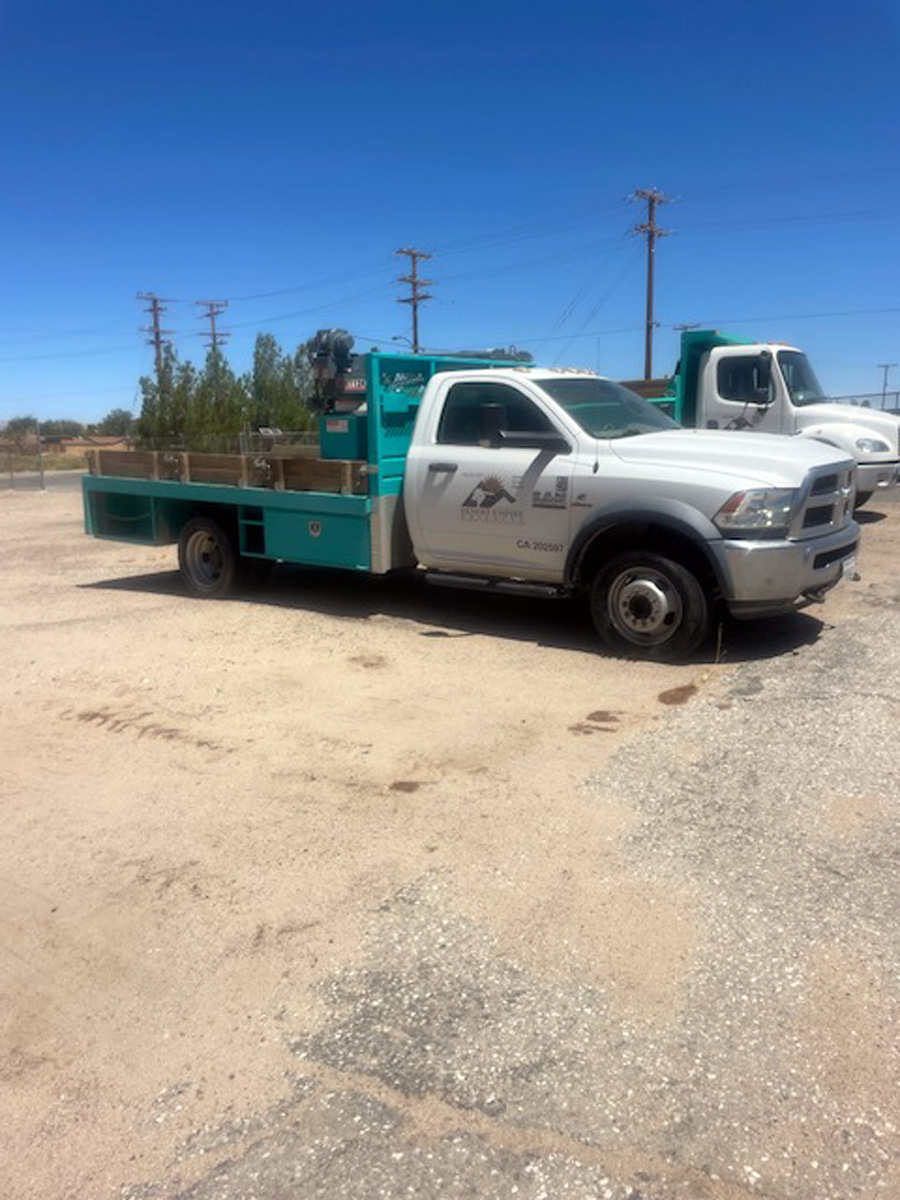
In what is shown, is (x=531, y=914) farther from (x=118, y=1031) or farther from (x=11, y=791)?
(x=11, y=791)

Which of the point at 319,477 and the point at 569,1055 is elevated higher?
the point at 319,477

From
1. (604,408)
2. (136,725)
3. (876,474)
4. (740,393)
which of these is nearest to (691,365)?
(740,393)

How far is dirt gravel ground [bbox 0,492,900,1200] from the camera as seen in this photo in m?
2.42

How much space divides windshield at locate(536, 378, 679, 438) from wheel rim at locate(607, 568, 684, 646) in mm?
1139

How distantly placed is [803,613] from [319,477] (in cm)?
419

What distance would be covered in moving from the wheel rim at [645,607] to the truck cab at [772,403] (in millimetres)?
5513

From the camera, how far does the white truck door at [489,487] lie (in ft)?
23.0

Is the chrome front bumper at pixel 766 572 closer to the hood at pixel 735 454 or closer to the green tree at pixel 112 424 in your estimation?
the hood at pixel 735 454

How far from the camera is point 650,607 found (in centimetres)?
651

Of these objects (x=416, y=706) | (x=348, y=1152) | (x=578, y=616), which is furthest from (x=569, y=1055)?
(x=578, y=616)

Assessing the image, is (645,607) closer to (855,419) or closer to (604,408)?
(604,408)

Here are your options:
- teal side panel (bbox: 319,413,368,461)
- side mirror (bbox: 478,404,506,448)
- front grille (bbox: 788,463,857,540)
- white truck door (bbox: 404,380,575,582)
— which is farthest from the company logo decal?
front grille (bbox: 788,463,857,540)

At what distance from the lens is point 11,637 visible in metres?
8.00

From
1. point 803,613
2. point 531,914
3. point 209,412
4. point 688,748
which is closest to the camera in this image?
point 531,914
